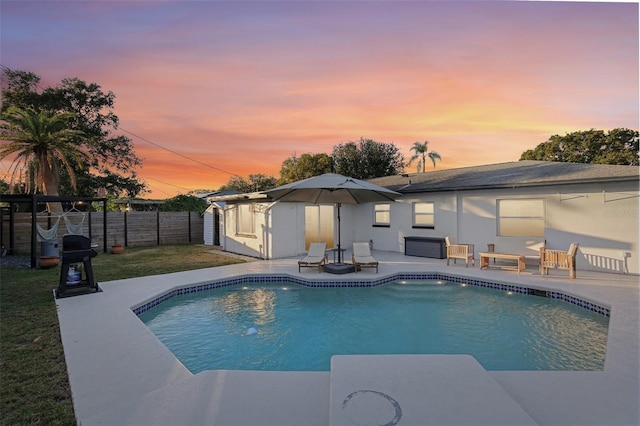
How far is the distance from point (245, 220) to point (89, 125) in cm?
1493

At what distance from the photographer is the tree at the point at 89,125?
63.5 ft

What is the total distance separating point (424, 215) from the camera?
1405 centimetres

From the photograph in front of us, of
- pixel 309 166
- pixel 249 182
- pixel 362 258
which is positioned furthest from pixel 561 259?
pixel 249 182

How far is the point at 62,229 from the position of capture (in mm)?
15320

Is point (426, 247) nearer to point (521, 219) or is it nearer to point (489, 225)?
point (489, 225)

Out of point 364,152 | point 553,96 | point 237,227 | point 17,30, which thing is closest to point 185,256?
point 237,227

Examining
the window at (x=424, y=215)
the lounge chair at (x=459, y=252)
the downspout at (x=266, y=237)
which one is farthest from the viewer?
the window at (x=424, y=215)

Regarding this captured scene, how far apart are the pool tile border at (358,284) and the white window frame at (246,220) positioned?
14.7ft

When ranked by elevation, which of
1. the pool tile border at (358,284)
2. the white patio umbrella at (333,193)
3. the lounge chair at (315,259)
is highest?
the white patio umbrella at (333,193)

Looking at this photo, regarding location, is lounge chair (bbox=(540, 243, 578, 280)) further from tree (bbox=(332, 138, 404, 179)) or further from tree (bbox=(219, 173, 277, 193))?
tree (bbox=(219, 173, 277, 193))

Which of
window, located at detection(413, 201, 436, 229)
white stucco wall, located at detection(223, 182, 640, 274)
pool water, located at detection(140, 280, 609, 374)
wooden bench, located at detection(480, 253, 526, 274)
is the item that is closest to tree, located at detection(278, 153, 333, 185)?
white stucco wall, located at detection(223, 182, 640, 274)

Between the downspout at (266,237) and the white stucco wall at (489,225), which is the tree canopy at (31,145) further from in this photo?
the downspout at (266,237)

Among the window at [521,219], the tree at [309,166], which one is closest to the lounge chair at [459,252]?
the window at [521,219]

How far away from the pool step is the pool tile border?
17.0ft
